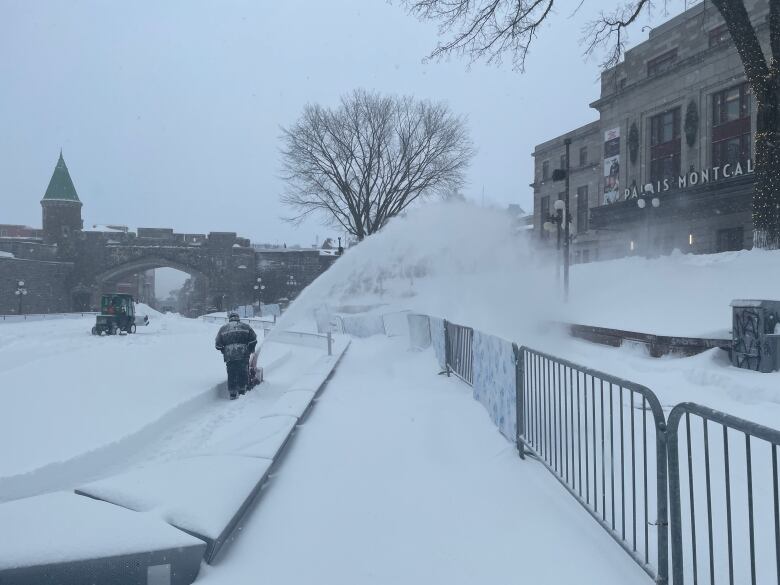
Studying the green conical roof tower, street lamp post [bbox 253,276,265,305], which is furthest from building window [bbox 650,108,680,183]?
the green conical roof tower

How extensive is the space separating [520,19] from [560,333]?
8493 millimetres

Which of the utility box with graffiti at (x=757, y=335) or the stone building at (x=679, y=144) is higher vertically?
the stone building at (x=679, y=144)

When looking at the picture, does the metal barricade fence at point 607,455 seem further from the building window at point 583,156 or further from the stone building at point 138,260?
the stone building at point 138,260

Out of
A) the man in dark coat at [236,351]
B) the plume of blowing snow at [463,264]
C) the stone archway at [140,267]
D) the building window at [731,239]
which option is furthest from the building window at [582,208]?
the stone archway at [140,267]

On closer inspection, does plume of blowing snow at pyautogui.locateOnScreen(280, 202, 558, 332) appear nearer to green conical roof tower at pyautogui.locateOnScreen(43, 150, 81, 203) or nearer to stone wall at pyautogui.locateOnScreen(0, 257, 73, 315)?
stone wall at pyautogui.locateOnScreen(0, 257, 73, 315)

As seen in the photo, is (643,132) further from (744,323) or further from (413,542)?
(413,542)

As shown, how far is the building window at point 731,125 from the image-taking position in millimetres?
27578

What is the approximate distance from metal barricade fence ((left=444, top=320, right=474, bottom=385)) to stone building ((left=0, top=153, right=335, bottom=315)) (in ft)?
200

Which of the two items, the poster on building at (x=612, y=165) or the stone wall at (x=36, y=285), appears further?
the stone wall at (x=36, y=285)

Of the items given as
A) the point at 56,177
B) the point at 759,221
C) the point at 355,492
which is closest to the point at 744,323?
the point at 759,221

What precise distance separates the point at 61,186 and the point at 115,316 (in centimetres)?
5176

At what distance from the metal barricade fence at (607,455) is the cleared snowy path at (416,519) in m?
0.18

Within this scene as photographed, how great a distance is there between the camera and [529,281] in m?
23.6

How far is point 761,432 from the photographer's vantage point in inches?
82.4
